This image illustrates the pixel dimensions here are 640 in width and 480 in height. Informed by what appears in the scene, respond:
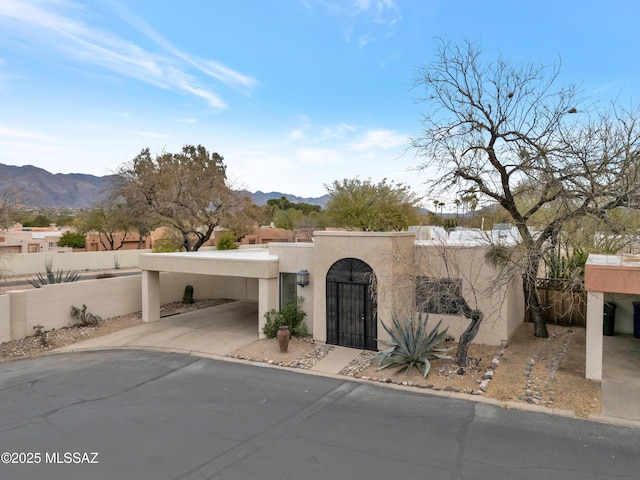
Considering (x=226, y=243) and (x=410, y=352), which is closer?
(x=410, y=352)

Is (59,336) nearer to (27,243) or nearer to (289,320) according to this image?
(289,320)

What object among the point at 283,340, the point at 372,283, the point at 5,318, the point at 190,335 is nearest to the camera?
the point at 372,283

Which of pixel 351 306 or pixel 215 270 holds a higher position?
pixel 215 270

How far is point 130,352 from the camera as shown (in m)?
13.5

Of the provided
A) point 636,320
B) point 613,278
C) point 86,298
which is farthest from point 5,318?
point 636,320

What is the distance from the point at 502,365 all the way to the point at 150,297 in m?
14.2

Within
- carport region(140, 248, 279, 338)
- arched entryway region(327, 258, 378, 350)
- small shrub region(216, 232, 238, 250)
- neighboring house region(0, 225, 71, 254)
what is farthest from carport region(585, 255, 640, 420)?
neighboring house region(0, 225, 71, 254)

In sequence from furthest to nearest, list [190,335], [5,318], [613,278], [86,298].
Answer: [86,298]
[190,335]
[5,318]
[613,278]

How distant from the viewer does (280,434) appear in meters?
7.37

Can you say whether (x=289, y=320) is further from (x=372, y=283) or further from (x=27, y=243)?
(x=27, y=243)

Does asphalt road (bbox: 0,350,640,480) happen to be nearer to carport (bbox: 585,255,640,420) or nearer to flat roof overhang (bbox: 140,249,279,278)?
carport (bbox: 585,255,640,420)

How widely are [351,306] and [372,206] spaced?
77.3 ft

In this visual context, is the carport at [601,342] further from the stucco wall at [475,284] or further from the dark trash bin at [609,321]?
the dark trash bin at [609,321]

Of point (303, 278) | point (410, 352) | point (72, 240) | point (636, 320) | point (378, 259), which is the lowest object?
point (410, 352)
